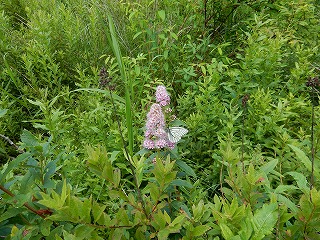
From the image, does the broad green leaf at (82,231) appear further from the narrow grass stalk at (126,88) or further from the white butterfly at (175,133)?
the narrow grass stalk at (126,88)

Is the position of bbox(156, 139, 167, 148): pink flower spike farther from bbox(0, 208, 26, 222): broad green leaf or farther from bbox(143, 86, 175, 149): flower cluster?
bbox(0, 208, 26, 222): broad green leaf

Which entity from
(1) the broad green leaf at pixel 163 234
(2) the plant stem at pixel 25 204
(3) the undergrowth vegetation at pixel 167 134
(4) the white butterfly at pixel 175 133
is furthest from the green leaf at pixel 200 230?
(2) the plant stem at pixel 25 204

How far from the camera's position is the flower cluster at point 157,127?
1473 millimetres

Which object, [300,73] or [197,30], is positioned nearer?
[300,73]

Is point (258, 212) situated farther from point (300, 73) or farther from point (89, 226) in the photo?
point (300, 73)

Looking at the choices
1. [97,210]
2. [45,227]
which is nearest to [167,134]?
[97,210]

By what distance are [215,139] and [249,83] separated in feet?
1.66

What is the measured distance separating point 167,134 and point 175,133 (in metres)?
0.05

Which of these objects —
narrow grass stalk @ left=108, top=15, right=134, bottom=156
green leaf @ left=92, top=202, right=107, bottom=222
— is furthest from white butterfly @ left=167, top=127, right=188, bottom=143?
green leaf @ left=92, top=202, right=107, bottom=222

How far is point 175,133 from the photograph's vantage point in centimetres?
160

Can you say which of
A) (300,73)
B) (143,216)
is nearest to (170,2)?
(300,73)

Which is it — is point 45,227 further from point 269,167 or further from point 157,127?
point 269,167

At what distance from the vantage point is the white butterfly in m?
1.57

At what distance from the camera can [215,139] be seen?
243 centimetres
